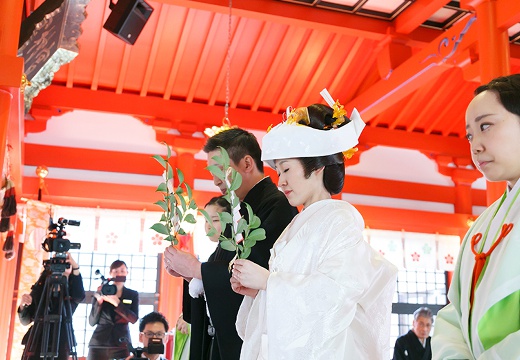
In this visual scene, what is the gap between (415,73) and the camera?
5.91 meters

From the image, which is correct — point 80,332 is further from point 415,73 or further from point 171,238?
point 171,238

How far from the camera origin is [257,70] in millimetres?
7371

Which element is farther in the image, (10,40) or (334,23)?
(334,23)

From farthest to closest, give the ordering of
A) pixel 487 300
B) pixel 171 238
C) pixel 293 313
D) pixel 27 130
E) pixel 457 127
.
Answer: pixel 457 127 < pixel 27 130 < pixel 171 238 < pixel 293 313 < pixel 487 300

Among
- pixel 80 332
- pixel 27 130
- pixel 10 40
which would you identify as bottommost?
pixel 80 332

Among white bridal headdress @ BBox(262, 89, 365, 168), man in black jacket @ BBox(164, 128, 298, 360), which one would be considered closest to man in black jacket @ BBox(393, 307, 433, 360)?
man in black jacket @ BBox(164, 128, 298, 360)

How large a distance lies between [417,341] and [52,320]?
3.47 metres

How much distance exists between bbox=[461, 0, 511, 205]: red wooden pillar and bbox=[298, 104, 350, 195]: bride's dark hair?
10.1 ft

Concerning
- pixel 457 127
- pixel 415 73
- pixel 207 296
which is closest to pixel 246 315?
pixel 207 296

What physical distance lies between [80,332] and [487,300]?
660 cm

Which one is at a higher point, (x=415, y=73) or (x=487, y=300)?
(x=415, y=73)

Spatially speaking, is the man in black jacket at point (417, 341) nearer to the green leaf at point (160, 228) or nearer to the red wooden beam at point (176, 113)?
the red wooden beam at point (176, 113)

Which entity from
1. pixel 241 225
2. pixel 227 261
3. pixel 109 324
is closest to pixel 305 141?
pixel 241 225

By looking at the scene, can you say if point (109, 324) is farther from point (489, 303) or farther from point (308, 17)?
point (489, 303)
